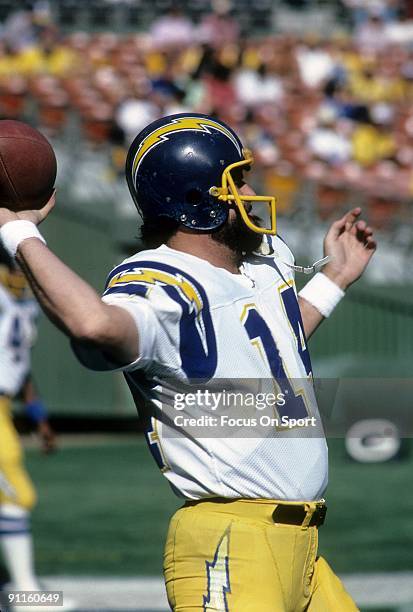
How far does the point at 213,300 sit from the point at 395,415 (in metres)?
8.48

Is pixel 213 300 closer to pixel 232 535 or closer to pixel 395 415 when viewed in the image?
pixel 232 535

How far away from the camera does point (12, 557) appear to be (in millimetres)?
6309

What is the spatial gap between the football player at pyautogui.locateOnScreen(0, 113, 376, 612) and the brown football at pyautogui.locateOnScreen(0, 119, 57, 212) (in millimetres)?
64

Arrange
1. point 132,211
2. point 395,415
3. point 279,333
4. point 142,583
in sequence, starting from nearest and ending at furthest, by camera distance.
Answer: point 279,333, point 142,583, point 395,415, point 132,211

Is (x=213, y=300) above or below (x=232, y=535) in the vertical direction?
above

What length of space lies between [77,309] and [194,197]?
0.64 metres

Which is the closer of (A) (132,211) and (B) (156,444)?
(B) (156,444)

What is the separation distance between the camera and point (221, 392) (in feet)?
9.69

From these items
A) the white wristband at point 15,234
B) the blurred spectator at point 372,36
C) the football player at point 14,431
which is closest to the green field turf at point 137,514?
the football player at point 14,431

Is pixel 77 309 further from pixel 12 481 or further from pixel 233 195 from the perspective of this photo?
pixel 12 481

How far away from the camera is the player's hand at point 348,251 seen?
3705 millimetres

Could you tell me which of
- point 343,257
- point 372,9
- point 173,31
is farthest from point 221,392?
point 372,9

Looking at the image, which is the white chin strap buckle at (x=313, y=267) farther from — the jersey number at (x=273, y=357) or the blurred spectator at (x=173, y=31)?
the blurred spectator at (x=173, y=31)

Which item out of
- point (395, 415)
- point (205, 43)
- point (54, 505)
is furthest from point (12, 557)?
point (205, 43)
